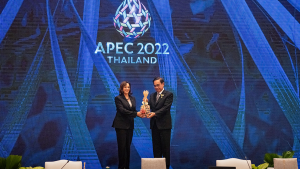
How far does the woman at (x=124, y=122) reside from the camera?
17.6ft

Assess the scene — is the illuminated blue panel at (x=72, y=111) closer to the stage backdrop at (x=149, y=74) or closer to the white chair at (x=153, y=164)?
the stage backdrop at (x=149, y=74)

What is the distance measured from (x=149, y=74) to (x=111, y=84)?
70 centimetres

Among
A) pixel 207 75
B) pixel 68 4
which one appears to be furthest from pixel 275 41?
pixel 68 4

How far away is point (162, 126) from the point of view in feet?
17.8

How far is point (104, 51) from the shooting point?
653 cm

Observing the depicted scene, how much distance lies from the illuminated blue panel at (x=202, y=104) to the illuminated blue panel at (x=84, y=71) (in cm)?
105

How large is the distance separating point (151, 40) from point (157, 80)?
1.33m

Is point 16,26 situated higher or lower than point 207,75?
higher

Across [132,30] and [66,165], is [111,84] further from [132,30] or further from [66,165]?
[66,165]

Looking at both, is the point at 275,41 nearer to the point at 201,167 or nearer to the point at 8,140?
the point at 201,167

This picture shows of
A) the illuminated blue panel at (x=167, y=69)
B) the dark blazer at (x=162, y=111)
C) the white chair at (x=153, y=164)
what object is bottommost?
the white chair at (x=153, y=164)

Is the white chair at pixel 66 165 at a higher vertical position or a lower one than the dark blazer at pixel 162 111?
lower

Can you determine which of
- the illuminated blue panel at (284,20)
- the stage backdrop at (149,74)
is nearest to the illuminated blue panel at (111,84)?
the stage backdrop at (149,74)

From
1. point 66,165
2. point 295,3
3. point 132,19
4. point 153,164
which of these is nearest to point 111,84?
point 132,19
